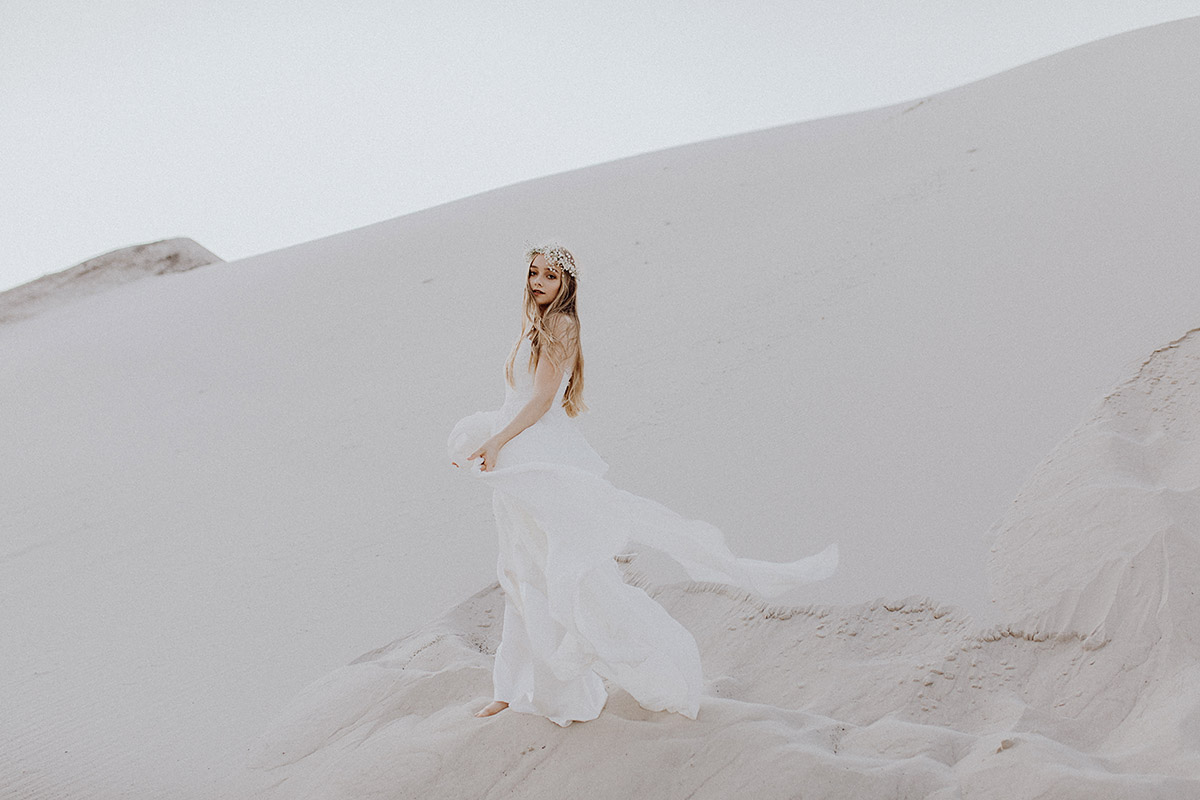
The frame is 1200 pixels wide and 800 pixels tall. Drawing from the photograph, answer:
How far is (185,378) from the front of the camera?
311 inches

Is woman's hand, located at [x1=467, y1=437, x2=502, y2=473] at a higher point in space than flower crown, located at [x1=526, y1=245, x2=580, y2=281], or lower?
lower

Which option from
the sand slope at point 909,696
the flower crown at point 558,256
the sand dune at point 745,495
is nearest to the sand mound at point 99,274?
the sand dune at point 745,495

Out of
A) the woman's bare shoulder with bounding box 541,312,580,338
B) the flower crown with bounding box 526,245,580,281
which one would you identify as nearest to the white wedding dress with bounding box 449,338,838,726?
the woman's bare shoulder with bounding box 541,312,580,338

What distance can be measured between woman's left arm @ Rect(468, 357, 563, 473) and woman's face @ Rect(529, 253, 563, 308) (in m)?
0.20

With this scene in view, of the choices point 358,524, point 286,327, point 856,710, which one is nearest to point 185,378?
point 286,327

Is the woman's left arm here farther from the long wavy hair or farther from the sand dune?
the sand dune

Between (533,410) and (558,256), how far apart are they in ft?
1.61

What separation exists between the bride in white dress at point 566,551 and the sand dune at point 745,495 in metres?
0.15

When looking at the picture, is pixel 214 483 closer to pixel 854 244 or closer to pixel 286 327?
pixel 286 327

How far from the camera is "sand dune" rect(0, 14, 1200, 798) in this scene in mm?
2709

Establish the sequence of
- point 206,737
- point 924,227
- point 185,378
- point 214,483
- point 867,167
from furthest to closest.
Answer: point 867,167 → point 185,378 → point 924,227 → point 214,483 → point 206,737

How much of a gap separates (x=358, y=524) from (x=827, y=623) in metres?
2.68

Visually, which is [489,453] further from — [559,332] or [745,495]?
[745,495]

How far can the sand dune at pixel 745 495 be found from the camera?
2.71 meters
